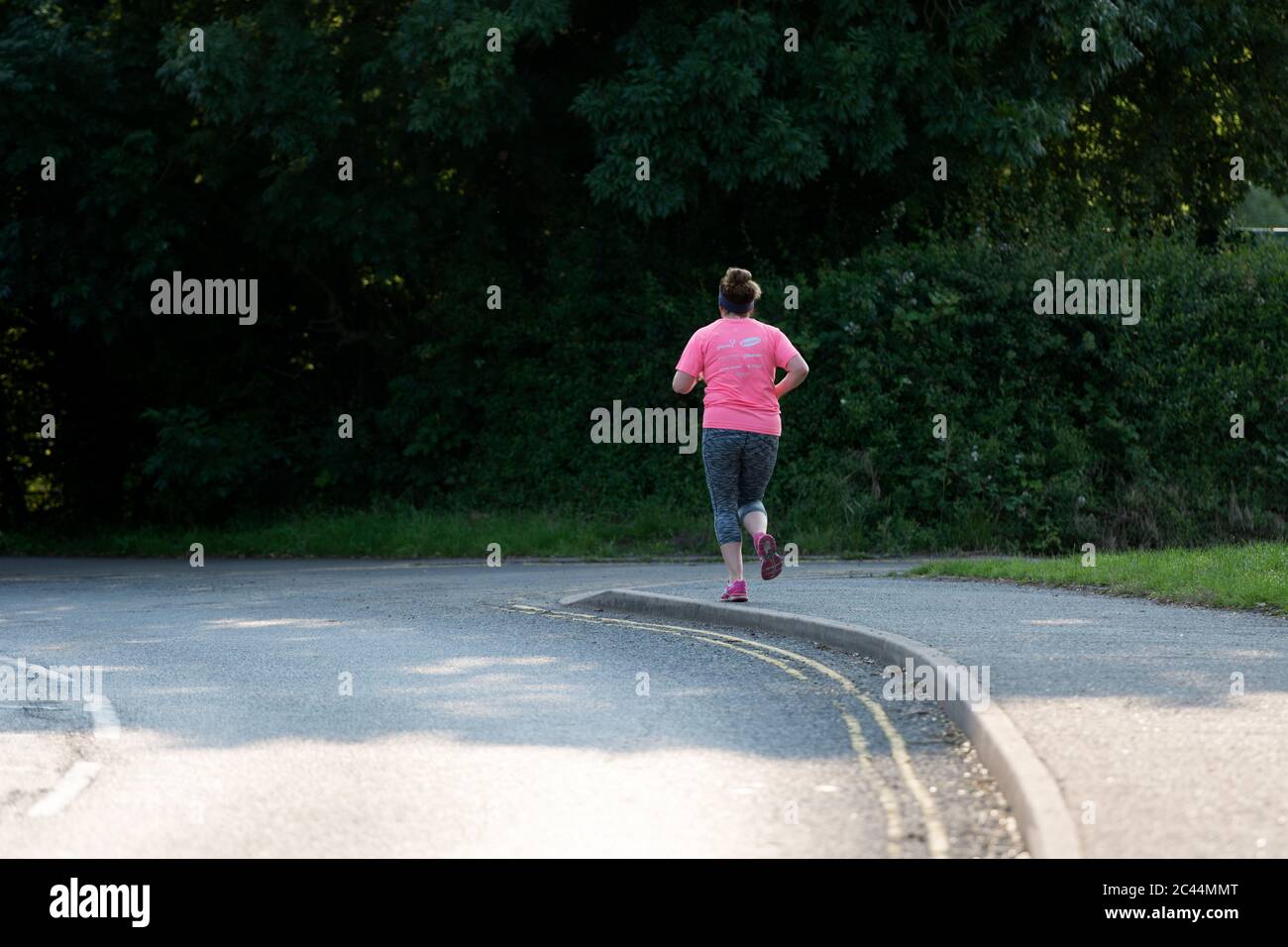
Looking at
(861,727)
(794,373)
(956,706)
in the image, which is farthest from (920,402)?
(861,727)

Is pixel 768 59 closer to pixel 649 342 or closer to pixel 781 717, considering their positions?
pixel 649 342

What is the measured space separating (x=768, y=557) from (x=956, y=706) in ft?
13.5

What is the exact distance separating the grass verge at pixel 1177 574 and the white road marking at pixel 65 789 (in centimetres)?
768

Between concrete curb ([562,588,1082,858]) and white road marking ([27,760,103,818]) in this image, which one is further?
white road marking ([27,760,103,818])

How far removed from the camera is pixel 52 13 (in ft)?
73.0

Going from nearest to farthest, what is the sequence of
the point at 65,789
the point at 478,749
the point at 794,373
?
the point at 65,789 < the point at 478,749 < the point at 794,373

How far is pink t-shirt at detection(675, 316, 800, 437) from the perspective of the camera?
11.8 m

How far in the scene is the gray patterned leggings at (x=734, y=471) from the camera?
11.9 m

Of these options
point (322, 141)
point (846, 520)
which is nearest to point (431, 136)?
point (322, 141)

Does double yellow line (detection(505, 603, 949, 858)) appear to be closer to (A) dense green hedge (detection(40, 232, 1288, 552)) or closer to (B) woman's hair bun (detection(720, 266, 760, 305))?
(B) woman's hair bun (detection(720, 266, 760, 305))

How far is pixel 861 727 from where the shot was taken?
25.5ft

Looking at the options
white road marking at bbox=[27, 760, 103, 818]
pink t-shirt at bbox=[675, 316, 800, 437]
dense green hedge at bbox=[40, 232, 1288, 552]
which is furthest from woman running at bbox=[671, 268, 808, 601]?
dense green hedge at bbox=[40, 232, 1288, 552]

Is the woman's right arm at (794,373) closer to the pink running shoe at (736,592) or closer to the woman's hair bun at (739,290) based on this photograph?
the woman's hair bun at (739,290)

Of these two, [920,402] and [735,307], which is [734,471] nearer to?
[735,307]
